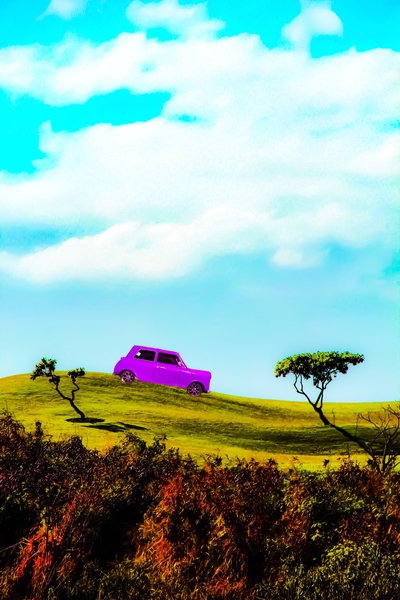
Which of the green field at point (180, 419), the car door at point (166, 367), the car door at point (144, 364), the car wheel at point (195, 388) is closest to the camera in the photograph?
the green field at point (180, 419)

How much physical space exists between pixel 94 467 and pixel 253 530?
194 inches

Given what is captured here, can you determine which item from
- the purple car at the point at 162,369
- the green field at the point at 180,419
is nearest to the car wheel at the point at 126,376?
the purple car at the point at 162,369

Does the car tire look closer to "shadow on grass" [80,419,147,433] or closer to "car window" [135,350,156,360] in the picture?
"car window" [135,350,156,360]

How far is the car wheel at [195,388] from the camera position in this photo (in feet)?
104

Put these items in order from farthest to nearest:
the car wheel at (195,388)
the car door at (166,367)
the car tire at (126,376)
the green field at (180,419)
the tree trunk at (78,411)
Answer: the car tire at (126,376) < the car wheel at (195,388) < the car door at (166,367) < the tree trunk at (78,411) < the green field at (180,419)

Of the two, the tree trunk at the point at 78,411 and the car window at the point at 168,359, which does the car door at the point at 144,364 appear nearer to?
the car window at the point at 168,359

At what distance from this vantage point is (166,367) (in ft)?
102

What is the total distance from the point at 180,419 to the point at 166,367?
7.85 ft

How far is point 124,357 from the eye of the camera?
32.2 m

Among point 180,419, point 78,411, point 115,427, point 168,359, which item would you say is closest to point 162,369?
point 168,359

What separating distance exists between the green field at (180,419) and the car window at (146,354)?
2.56m

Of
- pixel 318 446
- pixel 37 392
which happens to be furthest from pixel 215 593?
pixel 37 392

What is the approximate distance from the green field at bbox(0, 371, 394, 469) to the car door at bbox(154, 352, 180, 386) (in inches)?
66.9

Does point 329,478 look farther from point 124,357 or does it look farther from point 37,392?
point 37,392
